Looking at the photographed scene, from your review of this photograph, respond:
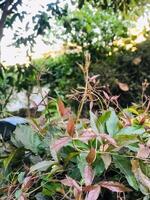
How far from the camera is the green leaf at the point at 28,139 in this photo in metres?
1.28

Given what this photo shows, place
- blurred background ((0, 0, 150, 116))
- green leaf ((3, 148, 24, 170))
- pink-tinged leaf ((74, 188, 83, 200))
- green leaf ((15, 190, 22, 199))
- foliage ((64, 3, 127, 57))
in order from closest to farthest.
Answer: pink-tinged leaf ((74, 188, 83, 200)) → green leaf ((15, 190, 22, 199)) → green leaf ((3, 148, 24, 170)) → blurred background ((0, 0, 150, 116)) → foliage ((64, 3, 127, 57))

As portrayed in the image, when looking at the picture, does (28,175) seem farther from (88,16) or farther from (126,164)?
(88,16)

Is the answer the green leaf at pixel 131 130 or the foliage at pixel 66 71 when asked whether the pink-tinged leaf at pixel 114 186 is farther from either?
the foliage at pixel 66 71

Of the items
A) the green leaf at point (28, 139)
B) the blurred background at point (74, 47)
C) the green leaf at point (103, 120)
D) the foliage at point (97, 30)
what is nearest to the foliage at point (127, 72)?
the blurred background at point (74, 47)

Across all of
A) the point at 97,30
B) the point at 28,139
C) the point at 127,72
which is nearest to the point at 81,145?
the point at 28,139

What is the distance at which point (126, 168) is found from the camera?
3.55 ft

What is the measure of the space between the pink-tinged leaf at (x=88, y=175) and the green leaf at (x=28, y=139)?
0.27 meters

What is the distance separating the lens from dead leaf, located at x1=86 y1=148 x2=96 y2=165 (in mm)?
1024

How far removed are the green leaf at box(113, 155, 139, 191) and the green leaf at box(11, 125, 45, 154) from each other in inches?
10.3

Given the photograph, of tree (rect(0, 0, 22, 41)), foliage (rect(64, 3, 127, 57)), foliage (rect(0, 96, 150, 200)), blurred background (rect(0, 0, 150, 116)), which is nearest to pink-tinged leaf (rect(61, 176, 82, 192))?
foliage (rect(0, 96, 150, 200))

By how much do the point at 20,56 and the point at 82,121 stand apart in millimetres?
2928

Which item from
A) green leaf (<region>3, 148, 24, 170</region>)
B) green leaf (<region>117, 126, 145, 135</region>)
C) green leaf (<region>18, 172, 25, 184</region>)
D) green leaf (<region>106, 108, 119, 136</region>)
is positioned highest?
green leaf (<region>106, 108, 119, 136</region>)

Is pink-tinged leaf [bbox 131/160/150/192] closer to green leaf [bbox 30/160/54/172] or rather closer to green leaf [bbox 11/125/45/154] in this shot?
green leaf [bbox 30/160/54/172]

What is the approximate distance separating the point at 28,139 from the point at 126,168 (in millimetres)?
335
